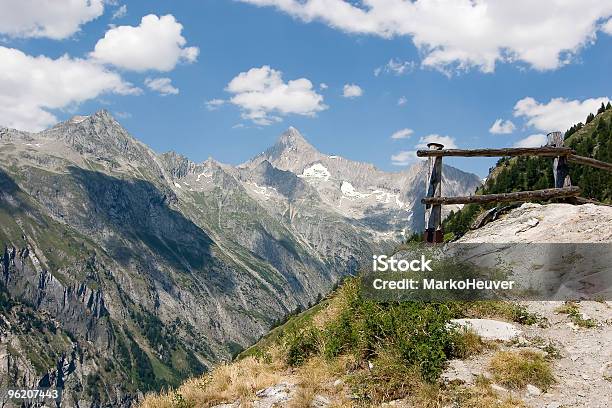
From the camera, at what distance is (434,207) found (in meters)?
17.4

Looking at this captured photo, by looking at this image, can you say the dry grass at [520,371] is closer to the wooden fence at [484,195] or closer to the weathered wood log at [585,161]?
the wooden fence at [484,195]

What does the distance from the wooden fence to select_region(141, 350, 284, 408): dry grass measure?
7544 mm

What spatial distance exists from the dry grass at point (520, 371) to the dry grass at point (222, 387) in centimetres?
510

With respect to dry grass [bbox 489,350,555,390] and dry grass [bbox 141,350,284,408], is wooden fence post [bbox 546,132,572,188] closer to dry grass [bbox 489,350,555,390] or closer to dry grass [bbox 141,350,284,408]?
dry grass [bbox 489,350,555,390]

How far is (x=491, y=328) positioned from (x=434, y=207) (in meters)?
5.65

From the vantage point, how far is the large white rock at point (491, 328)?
12.2 m

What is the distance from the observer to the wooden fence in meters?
17.3

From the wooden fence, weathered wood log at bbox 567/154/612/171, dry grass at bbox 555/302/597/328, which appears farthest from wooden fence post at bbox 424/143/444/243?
weathered wood log at bbox 567/154/612/171

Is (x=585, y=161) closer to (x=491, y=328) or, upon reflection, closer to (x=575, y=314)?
(x=575, y=314)

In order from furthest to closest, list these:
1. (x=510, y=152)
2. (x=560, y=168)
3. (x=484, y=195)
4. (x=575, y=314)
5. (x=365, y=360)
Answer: (x=560, y=168) < (x=510, y=152) < (x=484, y=195) < (x=575, y=314) < (x=365, y=360)

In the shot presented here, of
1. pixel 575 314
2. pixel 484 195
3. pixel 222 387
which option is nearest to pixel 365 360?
pixel 222 387

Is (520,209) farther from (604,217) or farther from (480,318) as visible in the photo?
(480,318)

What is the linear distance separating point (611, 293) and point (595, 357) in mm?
3944

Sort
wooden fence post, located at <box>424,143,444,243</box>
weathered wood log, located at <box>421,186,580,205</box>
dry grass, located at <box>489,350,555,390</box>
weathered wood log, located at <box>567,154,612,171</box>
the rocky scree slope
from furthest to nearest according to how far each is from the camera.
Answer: weathered wood log, located at <box>567,154,612,171</box>
wooden fence post, located at <box>424,143,444,243</box>
weathered wood log, located at <box>421,186,580,205</box>
dry grass, located at <box>489,350,555,390</box>
the rocky scree slope
